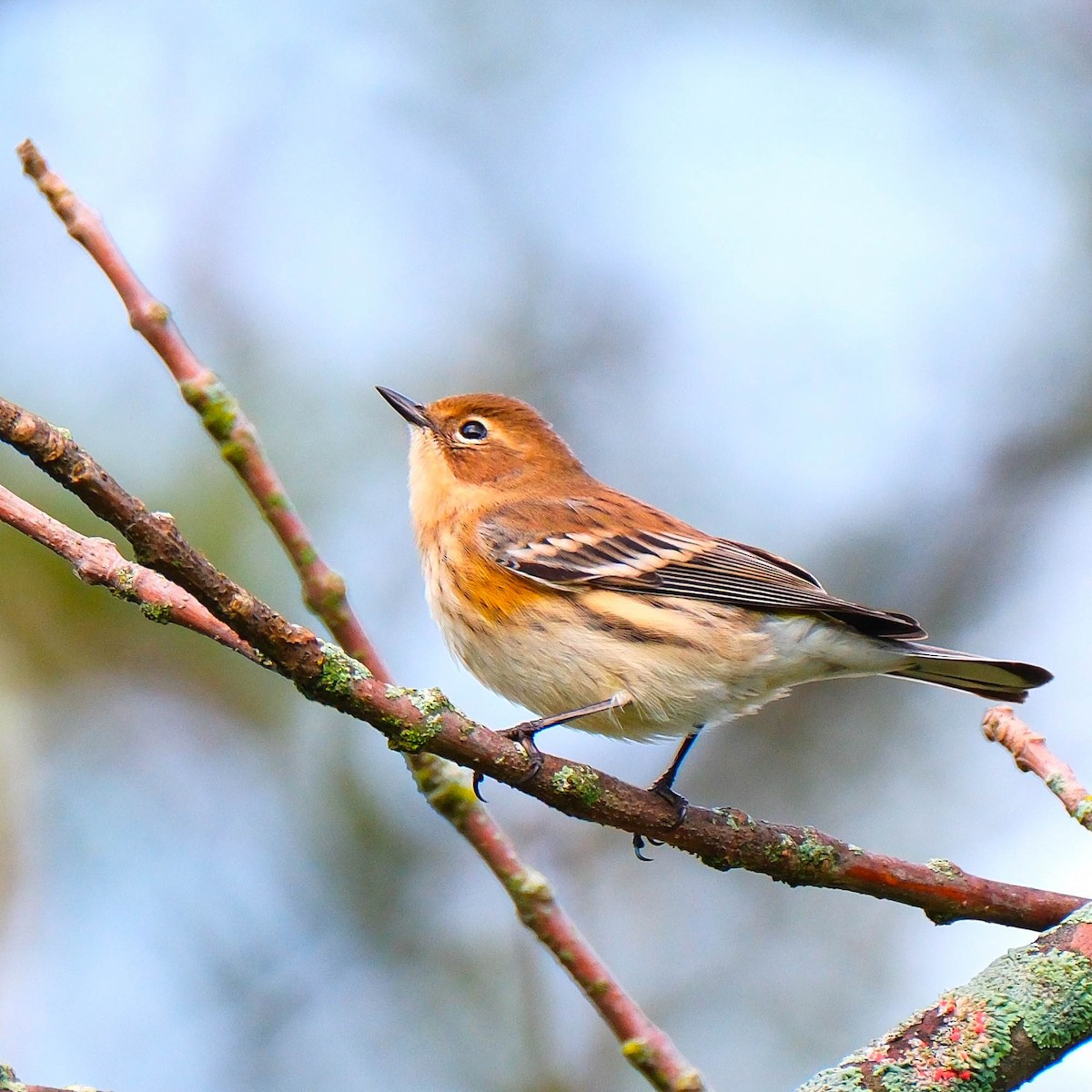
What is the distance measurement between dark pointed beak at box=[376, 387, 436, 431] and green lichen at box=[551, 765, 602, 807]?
3085 millimetres

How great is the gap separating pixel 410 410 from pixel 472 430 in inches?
12.1

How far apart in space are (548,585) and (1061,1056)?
2.40 meters

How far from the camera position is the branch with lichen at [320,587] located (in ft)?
5.87

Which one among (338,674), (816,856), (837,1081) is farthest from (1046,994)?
(338,674)

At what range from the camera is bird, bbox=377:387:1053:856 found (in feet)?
14.8

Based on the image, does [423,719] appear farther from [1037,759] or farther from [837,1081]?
[1037,759]

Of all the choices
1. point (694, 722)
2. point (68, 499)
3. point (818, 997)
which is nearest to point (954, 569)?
point (818, 997)

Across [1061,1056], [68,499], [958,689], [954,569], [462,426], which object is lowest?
[1061,1056]

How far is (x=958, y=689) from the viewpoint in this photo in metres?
4.70

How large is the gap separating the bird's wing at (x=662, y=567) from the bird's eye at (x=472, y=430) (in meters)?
0.78

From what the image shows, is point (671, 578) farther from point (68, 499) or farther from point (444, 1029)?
point (444, 1029)

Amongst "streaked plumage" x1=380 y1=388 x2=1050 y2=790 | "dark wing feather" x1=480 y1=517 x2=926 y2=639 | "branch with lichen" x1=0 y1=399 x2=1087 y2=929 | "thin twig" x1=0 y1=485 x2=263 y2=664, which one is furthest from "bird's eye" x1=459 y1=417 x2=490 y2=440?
"thin twig" x1=0 y1=485 x2=263 y2=664

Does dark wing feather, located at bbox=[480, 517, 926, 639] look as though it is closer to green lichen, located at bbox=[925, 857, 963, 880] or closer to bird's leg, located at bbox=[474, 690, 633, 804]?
bird's leg, located at bbox=[474, 690, 633, 804]

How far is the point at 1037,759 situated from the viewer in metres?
3.66
